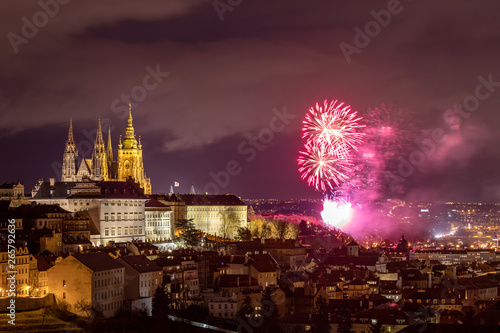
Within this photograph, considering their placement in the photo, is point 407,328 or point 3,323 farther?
point 407,328

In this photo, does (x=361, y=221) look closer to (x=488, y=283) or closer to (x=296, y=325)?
(x=488, y=283)

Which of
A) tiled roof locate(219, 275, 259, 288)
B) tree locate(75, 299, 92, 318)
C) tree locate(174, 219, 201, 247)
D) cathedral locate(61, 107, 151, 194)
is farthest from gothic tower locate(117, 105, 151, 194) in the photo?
tree locate(75, 299, 92, 318)

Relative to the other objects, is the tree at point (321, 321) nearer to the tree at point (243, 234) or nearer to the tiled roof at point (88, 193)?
the tiled roof at point (88, 193)

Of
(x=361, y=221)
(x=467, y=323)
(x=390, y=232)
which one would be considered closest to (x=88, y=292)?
(x=467, y=323)

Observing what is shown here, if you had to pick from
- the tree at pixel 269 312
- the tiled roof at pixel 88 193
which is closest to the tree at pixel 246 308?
the tree at pixel 269 312

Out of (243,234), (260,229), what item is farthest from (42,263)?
(260,229)

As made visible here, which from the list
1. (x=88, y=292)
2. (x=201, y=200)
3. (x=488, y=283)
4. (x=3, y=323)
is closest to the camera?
(x=3, y=323)

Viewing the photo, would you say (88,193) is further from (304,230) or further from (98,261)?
(304,230)
